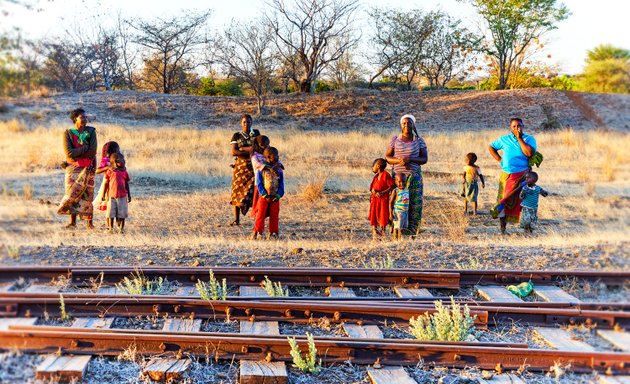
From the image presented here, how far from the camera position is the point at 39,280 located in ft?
22.5

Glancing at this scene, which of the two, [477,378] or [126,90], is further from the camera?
[126,90]

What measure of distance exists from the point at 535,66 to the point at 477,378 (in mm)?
24568

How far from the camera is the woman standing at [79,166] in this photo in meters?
10.1

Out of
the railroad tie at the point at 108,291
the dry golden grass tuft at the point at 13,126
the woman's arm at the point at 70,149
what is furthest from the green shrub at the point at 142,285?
the dry golden grass tuft at the point at 13,126

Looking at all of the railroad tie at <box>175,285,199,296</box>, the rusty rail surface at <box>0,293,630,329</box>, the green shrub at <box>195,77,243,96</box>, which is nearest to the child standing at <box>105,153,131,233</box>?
the railroad tie at <box>175,285,199,296</box>

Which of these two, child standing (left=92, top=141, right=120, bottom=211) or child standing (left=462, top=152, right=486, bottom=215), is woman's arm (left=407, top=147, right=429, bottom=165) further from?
child standing (left=92, top=141, right=120, bottom=211)

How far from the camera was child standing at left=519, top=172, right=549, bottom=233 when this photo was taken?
406 inches

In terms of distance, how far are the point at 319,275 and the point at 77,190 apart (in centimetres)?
518

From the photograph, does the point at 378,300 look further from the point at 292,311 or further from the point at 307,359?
Result: the point at 307,359

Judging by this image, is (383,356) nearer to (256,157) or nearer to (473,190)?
(256,157)

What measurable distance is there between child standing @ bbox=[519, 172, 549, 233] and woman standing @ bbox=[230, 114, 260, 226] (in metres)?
4.25

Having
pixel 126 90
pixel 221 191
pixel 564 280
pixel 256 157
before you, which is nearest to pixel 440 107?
pixel 126 90

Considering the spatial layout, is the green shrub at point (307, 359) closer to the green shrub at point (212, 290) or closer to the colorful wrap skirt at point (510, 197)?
the green shrub at point (212, 290)

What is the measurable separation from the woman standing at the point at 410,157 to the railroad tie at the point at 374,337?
3159 millimetres
